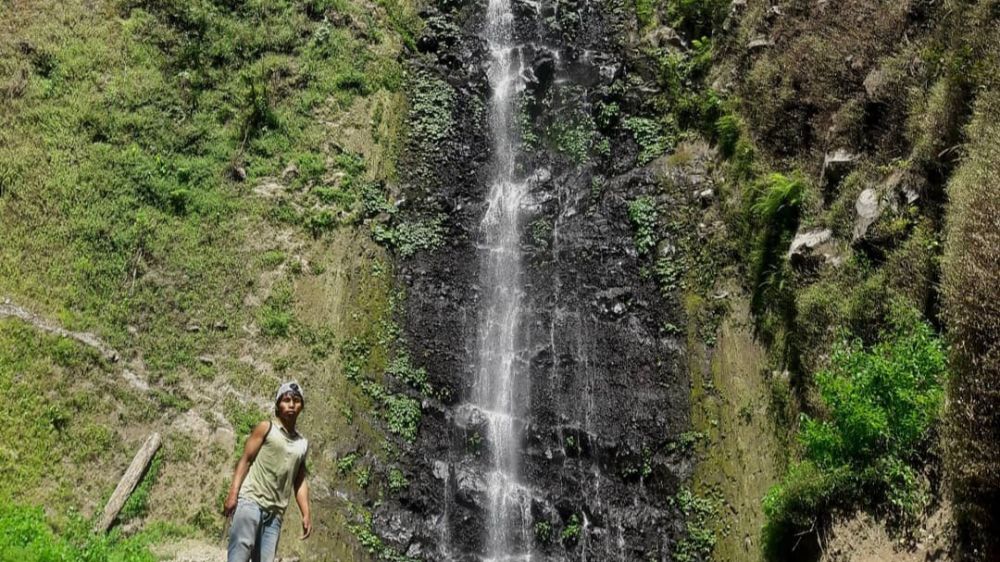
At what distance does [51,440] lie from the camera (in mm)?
10977

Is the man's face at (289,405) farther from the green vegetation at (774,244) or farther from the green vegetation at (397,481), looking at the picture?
the green vegetation at (774,244)

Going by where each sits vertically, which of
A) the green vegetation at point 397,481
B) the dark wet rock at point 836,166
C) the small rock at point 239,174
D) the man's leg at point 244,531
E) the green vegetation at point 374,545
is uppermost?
the small rock at point 239,174

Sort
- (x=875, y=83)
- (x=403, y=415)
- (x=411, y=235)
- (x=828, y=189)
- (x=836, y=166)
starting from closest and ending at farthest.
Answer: (x=875, y=83) → (x=836, y=166) → (x=828, y=189) → (x=403, y=415) → (x=411, y=235)

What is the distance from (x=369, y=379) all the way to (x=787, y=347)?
23.5ft

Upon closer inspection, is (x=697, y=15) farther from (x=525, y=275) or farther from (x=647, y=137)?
(x=525, y=275)

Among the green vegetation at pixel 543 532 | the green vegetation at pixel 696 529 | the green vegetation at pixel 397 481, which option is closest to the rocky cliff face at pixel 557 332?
the green vegetation at pixel 543 532

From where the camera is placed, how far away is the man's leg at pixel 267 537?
5853 mm

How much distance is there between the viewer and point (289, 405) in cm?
605

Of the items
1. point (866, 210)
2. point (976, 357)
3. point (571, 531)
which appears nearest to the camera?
point (976, 357)

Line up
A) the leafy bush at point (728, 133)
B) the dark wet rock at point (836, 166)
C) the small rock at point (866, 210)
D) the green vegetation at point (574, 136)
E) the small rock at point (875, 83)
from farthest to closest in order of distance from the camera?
the green vegetation at point (574, 136) → the leafy bush at point (728, 133) → the dark wet rock at point (836, 166) → the small rock at point (875, 83) → the small rock at point (866, 210)

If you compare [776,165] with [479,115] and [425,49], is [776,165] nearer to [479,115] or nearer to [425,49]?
[479,115]

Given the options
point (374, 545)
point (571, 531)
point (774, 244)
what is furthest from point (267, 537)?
point (774, 244)

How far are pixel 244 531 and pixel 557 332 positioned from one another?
8.60 meters

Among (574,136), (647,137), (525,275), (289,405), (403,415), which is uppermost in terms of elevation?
(574,136)
